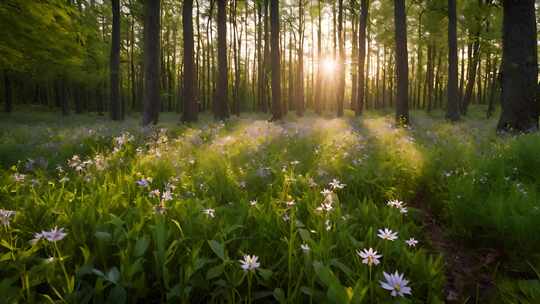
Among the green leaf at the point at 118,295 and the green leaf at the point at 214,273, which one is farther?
the green leaf at the point at 214,273

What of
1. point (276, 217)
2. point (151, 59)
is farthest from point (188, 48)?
point (276, 217)

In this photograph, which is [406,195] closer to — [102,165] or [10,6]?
[102,165]

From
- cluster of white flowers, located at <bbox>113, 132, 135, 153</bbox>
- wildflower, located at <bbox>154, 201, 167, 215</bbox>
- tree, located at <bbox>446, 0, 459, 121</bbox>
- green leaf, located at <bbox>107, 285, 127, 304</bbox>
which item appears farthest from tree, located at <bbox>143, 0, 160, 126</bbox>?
tree, located at <bbox>446, 0, 459, 121</bbox>

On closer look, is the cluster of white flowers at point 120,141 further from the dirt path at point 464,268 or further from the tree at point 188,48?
the tree at point 188,48

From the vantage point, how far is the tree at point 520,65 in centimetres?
768

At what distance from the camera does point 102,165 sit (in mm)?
3928

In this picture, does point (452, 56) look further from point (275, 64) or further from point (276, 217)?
point (276, 217)

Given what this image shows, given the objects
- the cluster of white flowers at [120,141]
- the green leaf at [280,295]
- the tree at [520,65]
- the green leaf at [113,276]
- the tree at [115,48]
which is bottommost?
the green leaf at [280,295]

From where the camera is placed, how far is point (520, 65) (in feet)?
25.6

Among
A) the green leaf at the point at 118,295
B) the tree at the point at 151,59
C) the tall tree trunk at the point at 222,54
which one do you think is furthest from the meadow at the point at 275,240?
the tall tree trunk at the point at 222,54

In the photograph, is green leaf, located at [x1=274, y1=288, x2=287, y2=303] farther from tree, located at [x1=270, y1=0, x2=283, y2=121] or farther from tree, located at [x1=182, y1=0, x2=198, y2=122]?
tree, located at [x1=270, y1=0, x2=283, y2=121]

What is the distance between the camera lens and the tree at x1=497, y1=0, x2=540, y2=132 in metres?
7.68

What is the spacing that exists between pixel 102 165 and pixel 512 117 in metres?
9.90

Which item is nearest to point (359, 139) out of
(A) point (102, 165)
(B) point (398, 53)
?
(A) point (102, 165)
